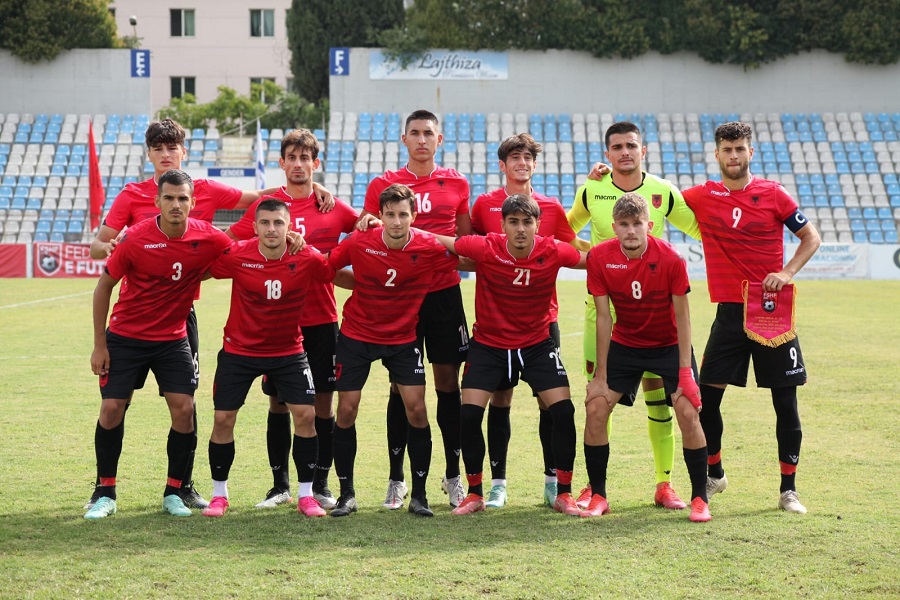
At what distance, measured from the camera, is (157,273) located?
5.91 m

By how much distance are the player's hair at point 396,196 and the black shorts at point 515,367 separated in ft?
3.04

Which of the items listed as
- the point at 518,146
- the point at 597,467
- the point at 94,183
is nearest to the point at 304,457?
the point at 597,467

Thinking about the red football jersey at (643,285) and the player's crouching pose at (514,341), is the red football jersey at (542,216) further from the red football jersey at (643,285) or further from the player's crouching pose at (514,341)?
the red football jersey at (643,285)

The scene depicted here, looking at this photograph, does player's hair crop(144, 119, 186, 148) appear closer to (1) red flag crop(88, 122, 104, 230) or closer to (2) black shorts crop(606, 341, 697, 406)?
(2) black shorts crop(606, 341, 697, 406)

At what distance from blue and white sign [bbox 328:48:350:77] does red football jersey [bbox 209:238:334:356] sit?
1249 inches

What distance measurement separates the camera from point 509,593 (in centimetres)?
443

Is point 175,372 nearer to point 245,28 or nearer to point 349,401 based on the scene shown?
point 349,401

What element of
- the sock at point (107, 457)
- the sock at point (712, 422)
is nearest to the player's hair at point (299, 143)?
the sock at point (107, 457)

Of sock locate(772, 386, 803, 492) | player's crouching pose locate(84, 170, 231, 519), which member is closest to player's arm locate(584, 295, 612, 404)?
sock locate(772, 386, 803, 492)

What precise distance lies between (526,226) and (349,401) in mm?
1397

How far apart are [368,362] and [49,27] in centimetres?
3580

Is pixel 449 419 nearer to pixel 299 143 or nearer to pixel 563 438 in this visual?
pixel 563 438

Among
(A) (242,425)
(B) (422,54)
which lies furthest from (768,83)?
(A) (242,425)

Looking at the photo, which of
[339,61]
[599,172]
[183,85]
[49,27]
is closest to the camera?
[599,172]
